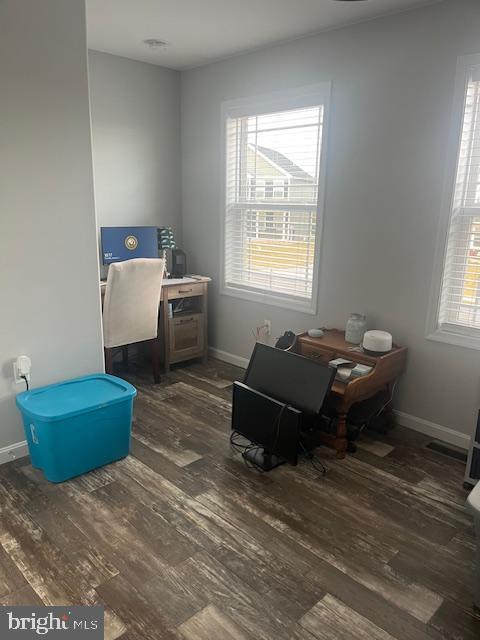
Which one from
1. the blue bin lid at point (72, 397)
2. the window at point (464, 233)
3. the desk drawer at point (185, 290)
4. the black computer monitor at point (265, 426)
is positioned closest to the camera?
the blue bin lid at point (72, 397)

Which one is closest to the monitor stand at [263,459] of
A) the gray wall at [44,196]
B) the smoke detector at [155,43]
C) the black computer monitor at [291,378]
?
the black computer monitor at [291,378]

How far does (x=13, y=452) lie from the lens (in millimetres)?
2635

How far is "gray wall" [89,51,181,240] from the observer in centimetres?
374

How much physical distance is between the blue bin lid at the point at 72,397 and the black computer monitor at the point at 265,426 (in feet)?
2.06

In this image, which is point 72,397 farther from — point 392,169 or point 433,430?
point 392,169

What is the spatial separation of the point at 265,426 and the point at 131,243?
205 cm

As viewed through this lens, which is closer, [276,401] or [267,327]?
[276,401]

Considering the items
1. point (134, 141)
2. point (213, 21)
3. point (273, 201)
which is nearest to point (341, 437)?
point (273, 201)

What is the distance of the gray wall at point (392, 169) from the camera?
2715mm

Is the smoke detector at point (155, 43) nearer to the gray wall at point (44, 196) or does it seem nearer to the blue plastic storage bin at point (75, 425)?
the gray wall at point (44, 196)

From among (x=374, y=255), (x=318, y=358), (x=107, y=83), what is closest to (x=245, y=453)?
(x=318, y=358)

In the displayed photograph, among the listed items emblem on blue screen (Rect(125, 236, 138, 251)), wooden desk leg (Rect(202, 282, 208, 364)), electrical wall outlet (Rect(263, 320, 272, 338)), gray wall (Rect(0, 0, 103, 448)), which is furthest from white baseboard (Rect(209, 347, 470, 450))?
emblem on blue screen (Rect(125, 236, 138, 251))

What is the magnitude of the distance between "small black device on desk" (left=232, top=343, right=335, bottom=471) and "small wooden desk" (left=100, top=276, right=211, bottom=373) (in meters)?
1.21

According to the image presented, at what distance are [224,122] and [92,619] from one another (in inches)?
136
